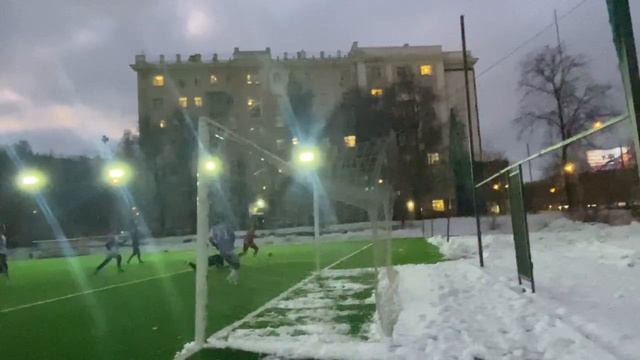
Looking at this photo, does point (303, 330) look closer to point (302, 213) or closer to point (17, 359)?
point (17, 359)

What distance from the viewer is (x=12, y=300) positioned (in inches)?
600

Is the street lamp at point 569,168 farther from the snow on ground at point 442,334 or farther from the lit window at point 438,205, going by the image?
the lit window at point 438,205

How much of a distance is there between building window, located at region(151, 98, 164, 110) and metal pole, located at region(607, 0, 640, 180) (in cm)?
7336

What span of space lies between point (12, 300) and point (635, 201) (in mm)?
27150

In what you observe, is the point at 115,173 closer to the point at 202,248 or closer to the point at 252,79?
the point at 202,248

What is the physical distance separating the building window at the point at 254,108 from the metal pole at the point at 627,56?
70.7m

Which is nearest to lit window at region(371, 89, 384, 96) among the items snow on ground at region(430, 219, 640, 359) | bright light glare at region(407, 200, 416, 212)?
bright light glare at region(407, 200, 416, 212)

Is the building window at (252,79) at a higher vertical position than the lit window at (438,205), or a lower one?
higher

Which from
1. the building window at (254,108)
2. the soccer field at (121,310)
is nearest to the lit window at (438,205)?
the building window at (254,108)

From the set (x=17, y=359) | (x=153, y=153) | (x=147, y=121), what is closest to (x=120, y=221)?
(x=153, y=153)

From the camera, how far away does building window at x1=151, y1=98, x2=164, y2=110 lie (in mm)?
75500

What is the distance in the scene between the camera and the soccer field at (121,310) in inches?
331

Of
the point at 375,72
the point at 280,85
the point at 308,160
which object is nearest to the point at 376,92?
the point at 375,72

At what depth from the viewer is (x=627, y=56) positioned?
5.48 meters
